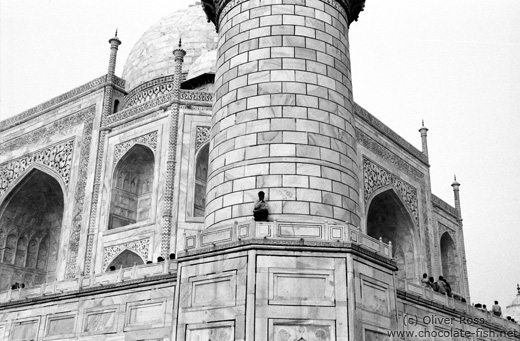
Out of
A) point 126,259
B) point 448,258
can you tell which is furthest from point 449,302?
point 448,258

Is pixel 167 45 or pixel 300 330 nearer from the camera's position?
pixel 300 330

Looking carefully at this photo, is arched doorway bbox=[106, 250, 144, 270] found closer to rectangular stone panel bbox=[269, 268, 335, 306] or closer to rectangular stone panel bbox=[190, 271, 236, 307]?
rectangular stone panel bbox=[190, 271, 236, 307]

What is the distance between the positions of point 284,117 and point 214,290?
262 cm

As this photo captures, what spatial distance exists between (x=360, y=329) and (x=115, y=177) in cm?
1109

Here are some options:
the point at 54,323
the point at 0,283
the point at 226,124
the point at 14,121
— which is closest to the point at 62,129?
the point at 14,121

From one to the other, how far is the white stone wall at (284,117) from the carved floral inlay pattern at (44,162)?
9.95 m

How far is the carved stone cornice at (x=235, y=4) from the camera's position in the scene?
10.0 meters

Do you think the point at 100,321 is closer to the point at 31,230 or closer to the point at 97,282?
the point at 97,282

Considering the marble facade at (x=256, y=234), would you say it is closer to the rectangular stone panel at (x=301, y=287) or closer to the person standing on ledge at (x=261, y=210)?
the rectangular stone panel at (x=301, y=287)

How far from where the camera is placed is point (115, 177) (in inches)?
669

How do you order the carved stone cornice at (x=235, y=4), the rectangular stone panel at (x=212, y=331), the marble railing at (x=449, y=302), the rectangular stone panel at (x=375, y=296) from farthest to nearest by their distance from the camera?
the marble railing at (x=449, y=302), the carved stone cornice at (x=235, y=4), the rectangular stone panel at (x=375, y=296), the rectangular stone panel at (x=212, y=331)

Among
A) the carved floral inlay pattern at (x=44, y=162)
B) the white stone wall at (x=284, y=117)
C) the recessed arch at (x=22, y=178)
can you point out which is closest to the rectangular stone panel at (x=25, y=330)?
the white stone wall at (x=284, y=117)

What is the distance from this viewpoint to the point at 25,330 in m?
10.7

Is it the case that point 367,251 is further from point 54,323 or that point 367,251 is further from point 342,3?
point 54,323
